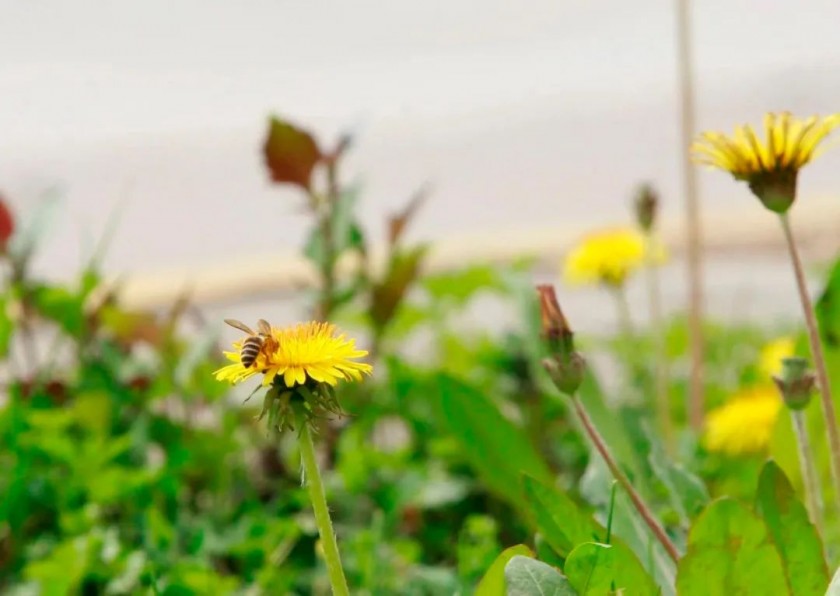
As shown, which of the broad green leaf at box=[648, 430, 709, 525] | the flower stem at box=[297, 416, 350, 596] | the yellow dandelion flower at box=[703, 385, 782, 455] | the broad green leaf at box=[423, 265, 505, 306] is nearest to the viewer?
the flower stem at box=[297, 416, 350, 596]

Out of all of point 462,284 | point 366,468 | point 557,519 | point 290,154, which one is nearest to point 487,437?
point 366,468

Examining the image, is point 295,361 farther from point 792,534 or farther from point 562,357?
point 792,534

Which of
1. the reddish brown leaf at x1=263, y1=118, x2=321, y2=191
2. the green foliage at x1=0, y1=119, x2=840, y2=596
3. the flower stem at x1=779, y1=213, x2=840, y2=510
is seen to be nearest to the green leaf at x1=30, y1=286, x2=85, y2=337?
the green foliage at x1=0, y1=119, x2=840, y2=596

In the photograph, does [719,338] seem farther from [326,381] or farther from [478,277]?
[326,381]

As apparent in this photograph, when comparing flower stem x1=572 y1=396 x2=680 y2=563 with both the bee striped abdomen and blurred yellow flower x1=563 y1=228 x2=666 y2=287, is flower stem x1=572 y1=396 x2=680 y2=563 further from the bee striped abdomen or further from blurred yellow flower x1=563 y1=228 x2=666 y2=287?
blurred yellow flower x1=563 y1=228 x2=666 y2=287

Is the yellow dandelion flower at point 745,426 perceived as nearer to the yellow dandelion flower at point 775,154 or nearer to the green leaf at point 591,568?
the yellow dandelion flower at point 775,154

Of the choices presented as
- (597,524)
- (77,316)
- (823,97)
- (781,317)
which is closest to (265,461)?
(77,316)
